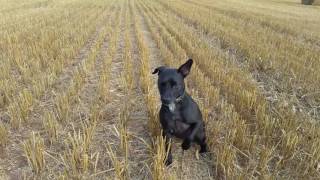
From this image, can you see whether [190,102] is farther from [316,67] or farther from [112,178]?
[316,67]

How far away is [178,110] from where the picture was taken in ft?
12.7

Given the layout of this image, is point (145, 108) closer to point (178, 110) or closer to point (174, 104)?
point (178, 110)

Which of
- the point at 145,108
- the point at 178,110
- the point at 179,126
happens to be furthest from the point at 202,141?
the point at 145,108

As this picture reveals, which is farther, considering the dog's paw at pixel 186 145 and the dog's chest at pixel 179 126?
the dog's paw at pixel 186 145

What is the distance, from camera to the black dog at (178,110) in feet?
11.9

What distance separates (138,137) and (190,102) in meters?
1.06

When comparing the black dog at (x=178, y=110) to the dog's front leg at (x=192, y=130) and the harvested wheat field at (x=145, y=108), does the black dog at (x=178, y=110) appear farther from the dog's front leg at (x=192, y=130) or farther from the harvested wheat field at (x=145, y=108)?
the harvested wheat field at (x=145, y=108)

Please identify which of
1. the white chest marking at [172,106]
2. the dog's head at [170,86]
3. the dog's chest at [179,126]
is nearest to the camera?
the dog's head at [170,86]

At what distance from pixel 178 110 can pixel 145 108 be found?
199 centimetres

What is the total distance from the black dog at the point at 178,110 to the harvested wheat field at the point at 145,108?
11.2 inches

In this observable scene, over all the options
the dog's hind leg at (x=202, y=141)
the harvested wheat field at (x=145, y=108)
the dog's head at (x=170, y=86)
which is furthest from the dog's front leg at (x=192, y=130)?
the dog's head at (x=170, y=86)

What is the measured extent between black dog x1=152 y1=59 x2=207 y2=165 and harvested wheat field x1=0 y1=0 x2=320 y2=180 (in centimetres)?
29

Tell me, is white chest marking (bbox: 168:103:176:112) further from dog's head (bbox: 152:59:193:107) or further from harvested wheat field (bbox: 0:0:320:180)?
harvested wheat field (bbox: 0:0:320:180)

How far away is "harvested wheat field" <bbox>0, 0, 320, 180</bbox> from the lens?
3.95 metres
